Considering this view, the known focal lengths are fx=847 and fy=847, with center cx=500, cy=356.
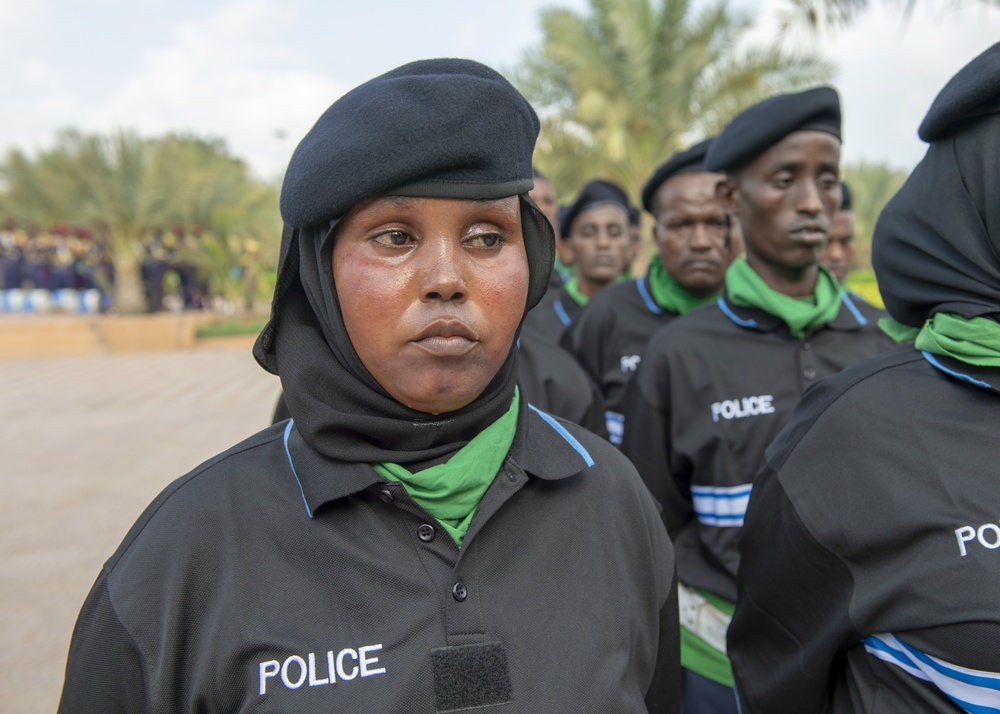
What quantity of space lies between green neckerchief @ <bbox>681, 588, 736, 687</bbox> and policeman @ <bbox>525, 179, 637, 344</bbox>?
2982mm

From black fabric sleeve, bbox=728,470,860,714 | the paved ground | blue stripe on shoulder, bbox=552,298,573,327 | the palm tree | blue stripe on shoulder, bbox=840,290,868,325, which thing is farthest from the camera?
the palm tree

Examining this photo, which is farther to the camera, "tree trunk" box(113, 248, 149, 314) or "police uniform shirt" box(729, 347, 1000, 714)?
"tree trunk" box(113, 248, 149, 314)

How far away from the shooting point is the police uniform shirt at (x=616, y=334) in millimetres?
4246

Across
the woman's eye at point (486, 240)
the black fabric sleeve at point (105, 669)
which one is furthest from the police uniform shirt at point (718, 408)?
the black fabric sleeve at point (105, 669)

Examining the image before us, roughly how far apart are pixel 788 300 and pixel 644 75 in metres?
13.6

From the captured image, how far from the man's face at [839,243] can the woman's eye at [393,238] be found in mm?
3935

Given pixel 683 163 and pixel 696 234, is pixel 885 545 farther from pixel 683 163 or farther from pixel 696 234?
pixel 683 163

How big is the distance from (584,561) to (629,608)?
0.12 metres

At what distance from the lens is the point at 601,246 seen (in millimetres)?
5703

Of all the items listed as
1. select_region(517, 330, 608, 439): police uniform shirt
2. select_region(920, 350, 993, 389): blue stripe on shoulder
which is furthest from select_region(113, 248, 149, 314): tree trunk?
select_region(920, 350, 993, 389): blue stripe on shoulder

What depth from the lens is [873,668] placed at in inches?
64.5

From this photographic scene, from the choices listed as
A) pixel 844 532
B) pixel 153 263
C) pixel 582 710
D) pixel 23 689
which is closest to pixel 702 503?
pixel 844 532

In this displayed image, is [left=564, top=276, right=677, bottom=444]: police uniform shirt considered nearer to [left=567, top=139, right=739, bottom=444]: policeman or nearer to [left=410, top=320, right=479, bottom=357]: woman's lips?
[left=567, top=139, right=739, bottom=444]: policeman

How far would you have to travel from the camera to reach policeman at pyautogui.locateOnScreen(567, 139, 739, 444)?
3977 millimetres
